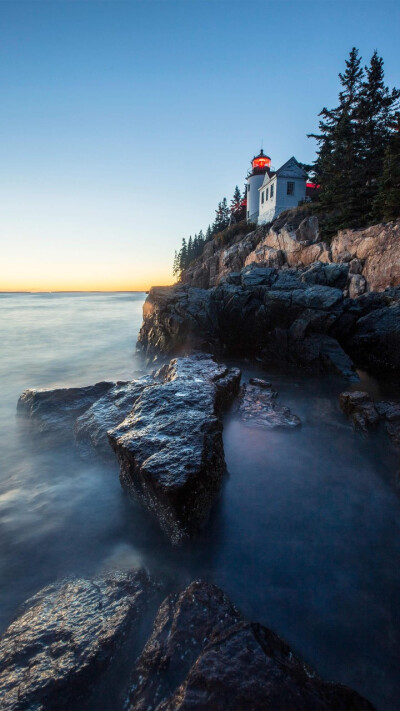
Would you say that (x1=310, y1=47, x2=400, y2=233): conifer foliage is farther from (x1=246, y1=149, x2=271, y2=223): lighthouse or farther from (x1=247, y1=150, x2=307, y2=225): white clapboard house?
(x1=246, y1=149, x2=271, y2=223): lighthouse

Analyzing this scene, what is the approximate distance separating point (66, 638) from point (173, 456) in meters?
1.98

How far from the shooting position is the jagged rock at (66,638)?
93.8 inches

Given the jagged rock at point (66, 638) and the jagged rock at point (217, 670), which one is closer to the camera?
the jagged rock at point (217, 670)

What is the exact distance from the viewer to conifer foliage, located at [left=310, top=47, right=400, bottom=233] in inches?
923

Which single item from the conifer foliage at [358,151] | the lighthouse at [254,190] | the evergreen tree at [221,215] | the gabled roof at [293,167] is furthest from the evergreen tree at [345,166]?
the evergreen tree at [221,215]

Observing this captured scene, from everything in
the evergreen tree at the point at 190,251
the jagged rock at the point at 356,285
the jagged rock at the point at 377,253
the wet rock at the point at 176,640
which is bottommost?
the wet rock at the point at 176,640

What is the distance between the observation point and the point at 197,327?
14.4 m

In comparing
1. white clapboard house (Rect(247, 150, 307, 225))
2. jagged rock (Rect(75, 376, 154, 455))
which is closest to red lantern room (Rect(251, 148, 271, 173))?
white clapboard house (Rect(247, 150, 307, 225))

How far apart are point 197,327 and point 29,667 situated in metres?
12.6

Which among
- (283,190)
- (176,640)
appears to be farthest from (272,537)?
(283,190)

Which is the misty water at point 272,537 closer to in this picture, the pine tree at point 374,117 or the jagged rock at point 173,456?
the jagged rock at point 173,456

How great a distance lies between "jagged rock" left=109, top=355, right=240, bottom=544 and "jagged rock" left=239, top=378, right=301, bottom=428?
2036mm

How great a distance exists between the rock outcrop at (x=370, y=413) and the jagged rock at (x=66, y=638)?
572cm

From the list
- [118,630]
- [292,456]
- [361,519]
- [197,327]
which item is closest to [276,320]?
[197,327]
